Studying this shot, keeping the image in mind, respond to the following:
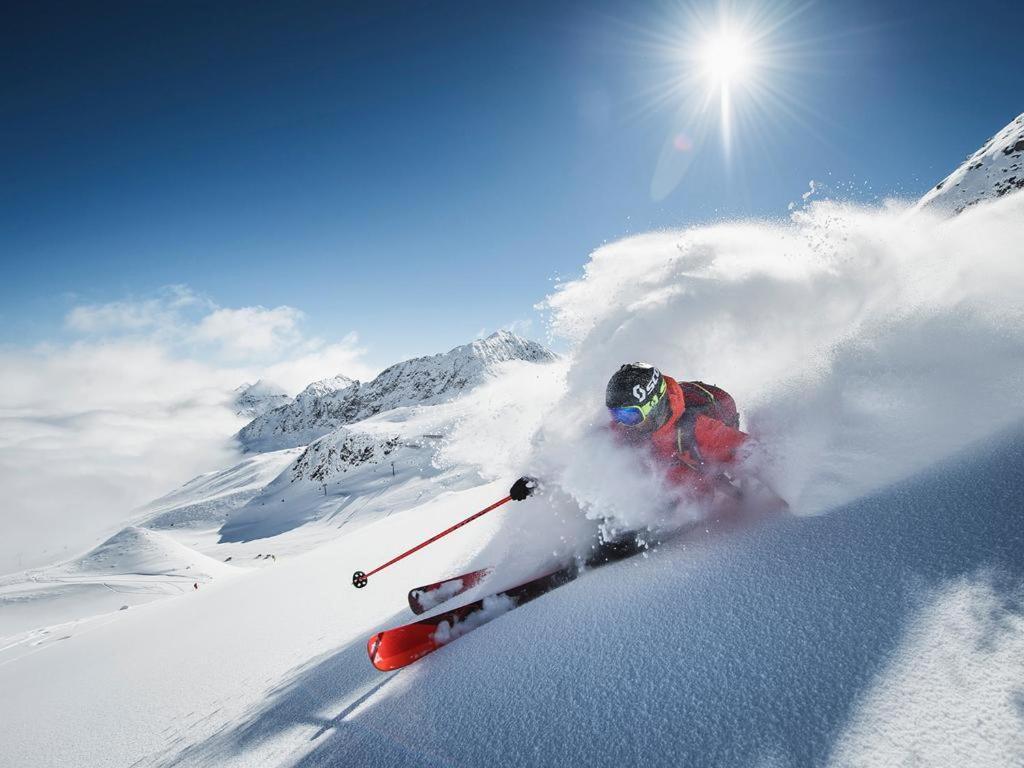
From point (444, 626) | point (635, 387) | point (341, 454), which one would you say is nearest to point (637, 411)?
point (635, 387)

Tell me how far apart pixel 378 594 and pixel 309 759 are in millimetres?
3295

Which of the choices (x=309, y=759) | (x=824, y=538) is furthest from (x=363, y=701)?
(x=824, y=538)

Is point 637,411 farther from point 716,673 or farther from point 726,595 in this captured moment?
point 716,673

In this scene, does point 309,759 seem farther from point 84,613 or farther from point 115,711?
point 84,613

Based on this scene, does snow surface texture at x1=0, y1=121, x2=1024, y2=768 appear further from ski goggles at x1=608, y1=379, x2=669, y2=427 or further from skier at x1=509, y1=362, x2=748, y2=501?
Answer: ski goggles at x1=608, y1=379, x2=669, y2=427

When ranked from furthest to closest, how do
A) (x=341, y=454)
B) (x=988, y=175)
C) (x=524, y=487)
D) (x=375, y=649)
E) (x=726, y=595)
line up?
(x=341, y=454), (x=988, y=175), (x=524, y=487), (x=375, y=649), (x=726, y=595)

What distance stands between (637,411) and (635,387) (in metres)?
0.23

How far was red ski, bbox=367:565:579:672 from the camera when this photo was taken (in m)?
3.24

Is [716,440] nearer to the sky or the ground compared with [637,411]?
nearer to the ground

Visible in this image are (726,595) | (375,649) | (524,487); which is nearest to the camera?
(726,595)

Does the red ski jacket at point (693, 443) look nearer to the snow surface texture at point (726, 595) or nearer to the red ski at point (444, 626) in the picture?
the snow surface texture at point (726, 595)

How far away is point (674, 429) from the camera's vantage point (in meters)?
4.41

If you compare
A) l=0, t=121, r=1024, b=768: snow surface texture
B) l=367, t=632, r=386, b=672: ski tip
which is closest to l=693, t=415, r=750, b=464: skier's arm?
l=0, t=121, r=1024, b=768: snow surface texture

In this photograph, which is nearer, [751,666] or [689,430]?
[751,666]
